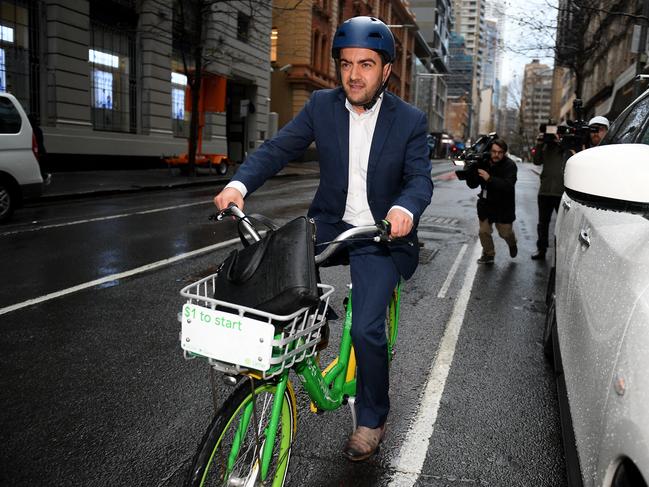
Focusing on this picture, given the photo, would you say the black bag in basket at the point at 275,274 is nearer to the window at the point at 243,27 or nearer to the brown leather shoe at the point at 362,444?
the brown leather shoe at the point at 362,444

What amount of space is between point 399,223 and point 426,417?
5.70ft

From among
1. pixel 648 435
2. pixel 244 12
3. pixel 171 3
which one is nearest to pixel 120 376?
pixel 648 435

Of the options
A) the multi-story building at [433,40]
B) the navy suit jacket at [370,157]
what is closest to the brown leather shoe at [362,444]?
the navy suit jacket at [370,157]

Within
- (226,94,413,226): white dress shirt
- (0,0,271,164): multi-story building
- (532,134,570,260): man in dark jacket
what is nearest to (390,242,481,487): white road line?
(226,94,413,226): white dress shirt

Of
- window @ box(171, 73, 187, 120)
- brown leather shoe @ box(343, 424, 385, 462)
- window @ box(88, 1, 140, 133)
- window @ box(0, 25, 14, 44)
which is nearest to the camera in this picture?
brown leather shoe @ box(343, 424, 385, 462)

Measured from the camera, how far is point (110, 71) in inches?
904

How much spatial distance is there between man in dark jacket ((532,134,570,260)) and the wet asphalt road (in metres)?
0.79

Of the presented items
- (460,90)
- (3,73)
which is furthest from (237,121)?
(460,90)

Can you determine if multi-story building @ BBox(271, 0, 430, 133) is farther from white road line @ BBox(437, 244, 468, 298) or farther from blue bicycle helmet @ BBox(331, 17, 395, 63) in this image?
blue bicycle helmet @ BBox(331, 17, 395, 63)

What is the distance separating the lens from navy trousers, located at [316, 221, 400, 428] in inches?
109

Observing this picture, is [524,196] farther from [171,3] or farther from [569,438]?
[569,438]

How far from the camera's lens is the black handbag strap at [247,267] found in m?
2.02

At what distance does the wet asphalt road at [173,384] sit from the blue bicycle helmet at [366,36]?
198 centimetres

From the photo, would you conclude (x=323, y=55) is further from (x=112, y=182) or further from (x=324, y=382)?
(x=324, y=382)
